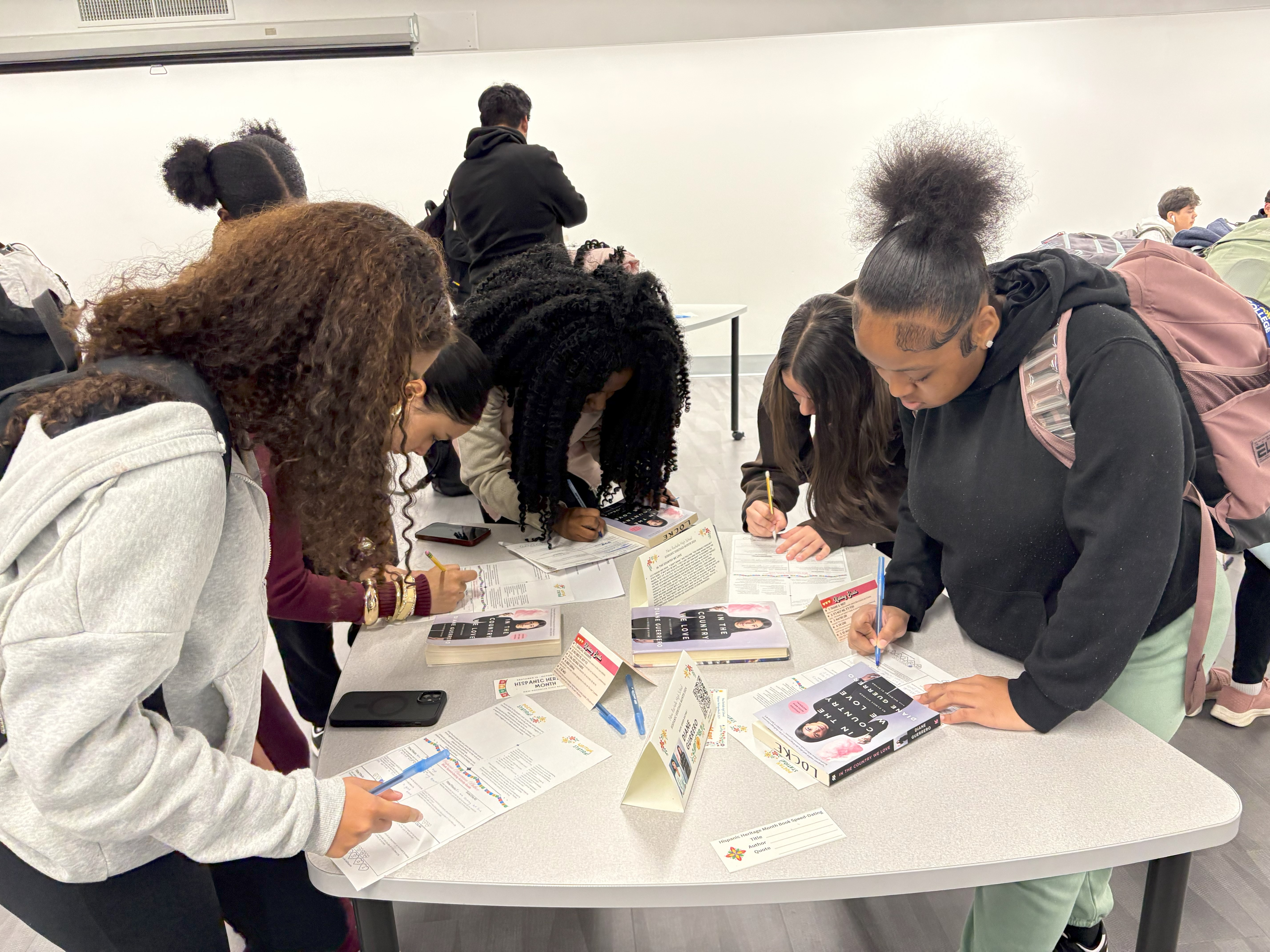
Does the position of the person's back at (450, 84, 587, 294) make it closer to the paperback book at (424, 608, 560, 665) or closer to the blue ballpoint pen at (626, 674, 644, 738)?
the paperback book at (424, 608, 560, 665)

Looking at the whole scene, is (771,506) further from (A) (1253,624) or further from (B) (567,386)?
(A) (1253,624)

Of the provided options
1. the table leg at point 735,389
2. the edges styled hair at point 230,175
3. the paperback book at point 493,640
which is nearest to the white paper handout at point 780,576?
the paperback book at point 493,640

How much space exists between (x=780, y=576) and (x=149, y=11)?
5.47 metres

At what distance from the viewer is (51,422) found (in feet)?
2.51

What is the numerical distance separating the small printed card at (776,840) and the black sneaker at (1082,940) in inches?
27.8

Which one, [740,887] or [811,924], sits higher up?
[740,887]

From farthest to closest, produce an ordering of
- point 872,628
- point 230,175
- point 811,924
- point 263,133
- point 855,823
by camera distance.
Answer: point 263,133 < point 230,175 < point 811,924 < point 872,628 < point 855,823

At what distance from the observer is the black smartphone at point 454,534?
178cm

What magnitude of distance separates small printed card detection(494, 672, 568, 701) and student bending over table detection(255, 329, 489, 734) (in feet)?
0.80

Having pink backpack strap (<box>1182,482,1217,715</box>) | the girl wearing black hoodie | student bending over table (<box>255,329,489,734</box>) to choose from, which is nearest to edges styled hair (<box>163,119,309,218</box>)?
student bending over table (<box>255,329,489,734</box>)

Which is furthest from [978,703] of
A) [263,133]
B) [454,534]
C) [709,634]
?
[263,133]

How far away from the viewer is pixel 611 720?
1.18 m

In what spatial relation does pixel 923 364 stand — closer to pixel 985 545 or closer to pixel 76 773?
pixel 985 545

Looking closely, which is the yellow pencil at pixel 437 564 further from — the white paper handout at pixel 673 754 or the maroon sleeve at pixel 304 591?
the white paper handout at pixel 673 754
